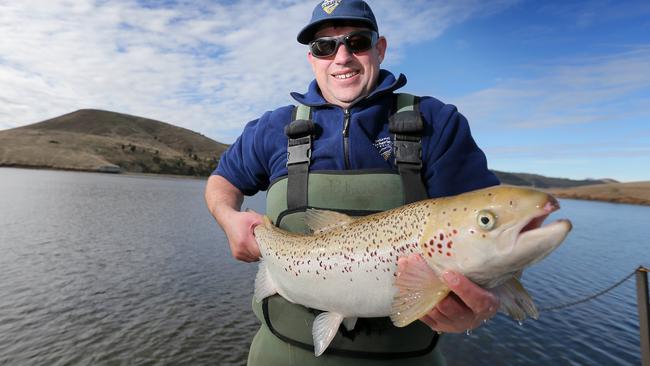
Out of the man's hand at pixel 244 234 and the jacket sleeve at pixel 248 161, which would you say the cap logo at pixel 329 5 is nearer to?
the jacket sleeve at pixel 248 161

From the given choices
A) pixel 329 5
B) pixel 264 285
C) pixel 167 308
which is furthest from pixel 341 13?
pixel 167 308

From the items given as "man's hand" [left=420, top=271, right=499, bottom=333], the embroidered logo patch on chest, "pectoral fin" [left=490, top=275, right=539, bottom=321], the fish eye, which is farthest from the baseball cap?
"pectoral fin" [left=490, top=275, right=539, bottom=321]

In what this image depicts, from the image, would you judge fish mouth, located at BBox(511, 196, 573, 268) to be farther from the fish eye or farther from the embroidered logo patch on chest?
the embroidered logo patch on chest

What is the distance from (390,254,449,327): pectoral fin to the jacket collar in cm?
133

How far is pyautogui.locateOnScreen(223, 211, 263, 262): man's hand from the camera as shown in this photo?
3021 mm

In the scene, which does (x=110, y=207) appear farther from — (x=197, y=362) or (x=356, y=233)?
(x=356, y=233)

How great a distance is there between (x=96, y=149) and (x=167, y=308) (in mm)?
134095

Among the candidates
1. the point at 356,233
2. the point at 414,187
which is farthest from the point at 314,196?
the point at 414,187

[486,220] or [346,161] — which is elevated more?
[346,161]

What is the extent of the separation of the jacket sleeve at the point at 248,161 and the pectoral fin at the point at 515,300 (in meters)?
2.05

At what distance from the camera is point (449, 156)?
9.07 feet

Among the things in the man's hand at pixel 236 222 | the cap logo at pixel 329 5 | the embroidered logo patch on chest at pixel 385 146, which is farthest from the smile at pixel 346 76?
the man's hand at pixel 236 222

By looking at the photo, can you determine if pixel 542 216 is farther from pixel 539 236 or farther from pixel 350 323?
pixel 350 323

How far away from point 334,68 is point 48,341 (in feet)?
38.0
